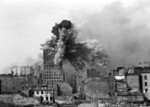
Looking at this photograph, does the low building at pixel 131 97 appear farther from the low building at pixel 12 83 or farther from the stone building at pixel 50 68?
the stone building at pixel 50 68

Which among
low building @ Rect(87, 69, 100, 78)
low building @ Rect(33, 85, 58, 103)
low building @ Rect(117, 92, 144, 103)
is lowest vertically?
low building @ Rect(117, 92, 144, 103)

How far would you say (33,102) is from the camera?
78000mm

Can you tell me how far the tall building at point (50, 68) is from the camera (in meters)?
99.6

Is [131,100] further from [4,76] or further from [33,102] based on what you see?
[4,76]

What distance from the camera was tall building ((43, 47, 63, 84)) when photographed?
327 ft

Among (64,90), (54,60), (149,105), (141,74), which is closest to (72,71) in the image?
(54,60)

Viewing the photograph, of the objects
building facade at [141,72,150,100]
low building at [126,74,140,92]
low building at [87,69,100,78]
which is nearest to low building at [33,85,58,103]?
low building at [87,69,100,78]

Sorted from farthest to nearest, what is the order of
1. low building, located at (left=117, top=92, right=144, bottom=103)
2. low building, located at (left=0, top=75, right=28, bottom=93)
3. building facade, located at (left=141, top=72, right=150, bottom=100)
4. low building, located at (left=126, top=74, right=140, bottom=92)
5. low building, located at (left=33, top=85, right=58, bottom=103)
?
low building, located at (left=0, top=75, right=28, bottom=93) < building facade, located at (left=141, top=72, right=150, bottom=100) < low building, located at (left=126, top=74, right=140, bottom=92) < low building, located at (left=33, top=85, right=58, bottom=103) < low building, located at (left=117, top=92, right=144, bottom=103)

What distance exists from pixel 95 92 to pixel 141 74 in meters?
9.13

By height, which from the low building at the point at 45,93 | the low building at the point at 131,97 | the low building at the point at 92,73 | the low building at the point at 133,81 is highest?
the low building at the point at 92,73

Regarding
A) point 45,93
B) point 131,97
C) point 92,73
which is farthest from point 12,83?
point 131,97

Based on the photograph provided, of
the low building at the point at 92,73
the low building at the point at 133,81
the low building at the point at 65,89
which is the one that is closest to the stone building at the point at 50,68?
the low building at the point at 92,73

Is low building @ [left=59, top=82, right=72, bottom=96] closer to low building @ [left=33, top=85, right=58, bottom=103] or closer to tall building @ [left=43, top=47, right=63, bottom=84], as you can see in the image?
low building @ [left=33, top=85, right=58, bottom=103]

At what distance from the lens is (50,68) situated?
331 ft
